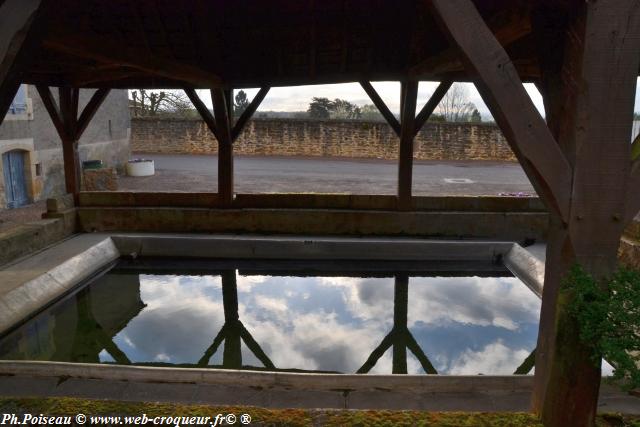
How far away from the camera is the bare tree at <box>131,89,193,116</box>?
2536 centimetres

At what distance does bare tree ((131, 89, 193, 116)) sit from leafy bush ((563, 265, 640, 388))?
25.5m

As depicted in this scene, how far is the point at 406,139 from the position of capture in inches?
320

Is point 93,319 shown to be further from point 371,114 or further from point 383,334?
point 371,114

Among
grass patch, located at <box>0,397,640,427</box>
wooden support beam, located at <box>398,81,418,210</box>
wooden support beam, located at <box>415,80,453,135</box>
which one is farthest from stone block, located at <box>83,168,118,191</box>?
grass patch, located at <box>0,397,640,427</box>

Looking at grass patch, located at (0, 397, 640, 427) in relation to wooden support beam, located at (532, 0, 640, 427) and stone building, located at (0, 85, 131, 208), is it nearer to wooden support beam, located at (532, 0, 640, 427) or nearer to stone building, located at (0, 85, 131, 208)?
wooden support beam, located at (532, 0, 640, 427)

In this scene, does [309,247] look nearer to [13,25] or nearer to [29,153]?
[13,25]

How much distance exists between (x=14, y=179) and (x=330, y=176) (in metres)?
9.02

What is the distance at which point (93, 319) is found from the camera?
19.9 ft

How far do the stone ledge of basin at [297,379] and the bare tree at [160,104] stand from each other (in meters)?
23.0

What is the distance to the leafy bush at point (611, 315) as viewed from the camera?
1885 millimetres

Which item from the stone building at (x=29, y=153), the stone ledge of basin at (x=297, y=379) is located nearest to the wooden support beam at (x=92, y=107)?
the stone building at (x=29, y=153)

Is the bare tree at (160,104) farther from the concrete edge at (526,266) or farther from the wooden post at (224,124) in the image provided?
the concrete edge at (526,266)

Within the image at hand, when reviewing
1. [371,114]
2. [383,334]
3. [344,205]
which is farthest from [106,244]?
[371,114]

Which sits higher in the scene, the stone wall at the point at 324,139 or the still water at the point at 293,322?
the stone wall at the point at 324,139
